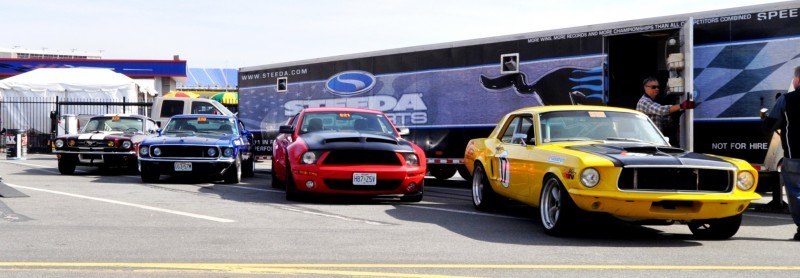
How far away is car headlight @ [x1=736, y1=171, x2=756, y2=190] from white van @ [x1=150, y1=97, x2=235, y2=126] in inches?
704

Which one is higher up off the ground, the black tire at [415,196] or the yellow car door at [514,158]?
the yellow car door at [514,158]

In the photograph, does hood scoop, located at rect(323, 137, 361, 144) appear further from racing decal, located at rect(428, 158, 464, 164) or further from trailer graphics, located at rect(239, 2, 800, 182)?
racing decal, located at rect(428, 158, 464, 164)

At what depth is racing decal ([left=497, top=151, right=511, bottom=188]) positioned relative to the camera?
9891 millimetres

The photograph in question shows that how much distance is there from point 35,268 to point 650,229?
599 centimetres

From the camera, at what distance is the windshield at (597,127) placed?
9.46 m

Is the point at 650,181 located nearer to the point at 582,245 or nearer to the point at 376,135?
the point at 582,245

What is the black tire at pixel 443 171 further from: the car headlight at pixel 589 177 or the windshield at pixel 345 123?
the car headlight at pixel 589 177

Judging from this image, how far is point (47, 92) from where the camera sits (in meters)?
34.4

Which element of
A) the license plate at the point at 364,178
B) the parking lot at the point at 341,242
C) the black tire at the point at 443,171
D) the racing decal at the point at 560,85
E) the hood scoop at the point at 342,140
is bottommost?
the parking lot at the point at 341,242

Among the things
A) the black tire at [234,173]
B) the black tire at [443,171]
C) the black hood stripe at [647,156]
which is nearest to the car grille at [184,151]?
the black tire at [234,173]

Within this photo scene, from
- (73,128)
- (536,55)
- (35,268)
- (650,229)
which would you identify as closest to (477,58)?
(536,55)

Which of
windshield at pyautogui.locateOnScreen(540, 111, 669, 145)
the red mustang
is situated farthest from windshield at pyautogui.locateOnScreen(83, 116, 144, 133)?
windshield at pyautogui.locateOnScreen(540, 111, 669, 145)

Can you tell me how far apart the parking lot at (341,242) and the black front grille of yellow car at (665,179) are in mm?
511

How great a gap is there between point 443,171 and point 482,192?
257 inches
